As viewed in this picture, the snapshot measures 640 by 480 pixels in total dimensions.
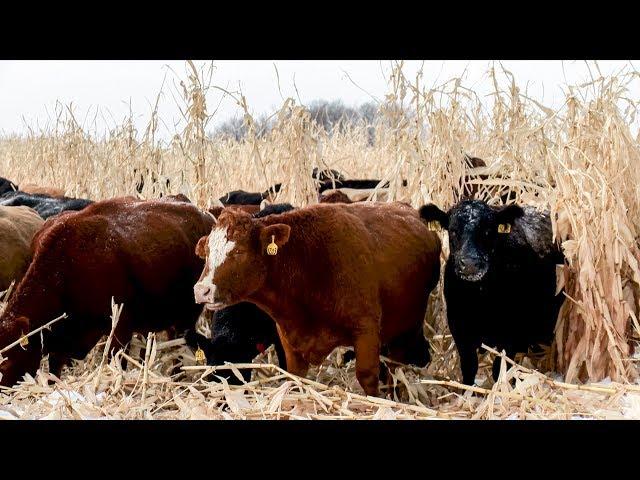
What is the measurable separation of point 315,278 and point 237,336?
30.8 inches

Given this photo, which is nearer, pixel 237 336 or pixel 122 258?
pixel 237 336

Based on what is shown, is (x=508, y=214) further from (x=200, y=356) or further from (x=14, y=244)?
(x=14, y=244)

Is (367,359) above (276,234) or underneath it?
underneath

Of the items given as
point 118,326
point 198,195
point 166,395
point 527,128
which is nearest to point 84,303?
point 118,326

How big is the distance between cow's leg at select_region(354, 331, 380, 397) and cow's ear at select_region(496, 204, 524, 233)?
1254 mm

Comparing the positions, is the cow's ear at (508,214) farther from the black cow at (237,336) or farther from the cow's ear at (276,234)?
the black cow at (237,336)

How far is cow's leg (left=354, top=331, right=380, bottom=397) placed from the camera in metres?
5.50

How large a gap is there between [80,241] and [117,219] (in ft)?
1.45

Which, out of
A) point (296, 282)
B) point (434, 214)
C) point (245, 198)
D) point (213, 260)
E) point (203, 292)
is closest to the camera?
point (203, 292)

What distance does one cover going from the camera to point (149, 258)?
21.0 feet

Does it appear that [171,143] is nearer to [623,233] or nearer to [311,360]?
[311,360]

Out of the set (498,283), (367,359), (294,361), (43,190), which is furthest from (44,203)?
(498,283)

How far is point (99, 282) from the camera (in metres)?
6.04

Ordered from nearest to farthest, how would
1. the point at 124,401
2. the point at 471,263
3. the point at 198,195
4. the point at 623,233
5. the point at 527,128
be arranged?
1. the point at 124,401
2. the point at 471,263
3. the point at 623,233
4. the point at 527,128
5. the point at 198,195
